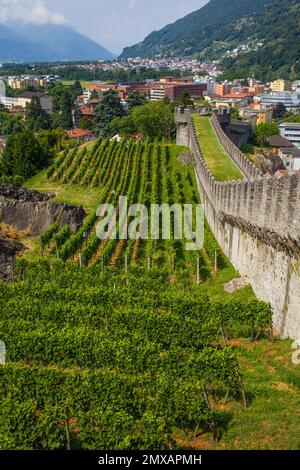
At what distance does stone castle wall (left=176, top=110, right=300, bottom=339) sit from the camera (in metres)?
17.9

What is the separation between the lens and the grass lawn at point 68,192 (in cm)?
4681

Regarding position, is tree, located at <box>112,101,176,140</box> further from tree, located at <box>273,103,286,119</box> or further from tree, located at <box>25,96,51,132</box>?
tree, located at <box>273,103,286,119</box>

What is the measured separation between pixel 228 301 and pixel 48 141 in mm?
51049

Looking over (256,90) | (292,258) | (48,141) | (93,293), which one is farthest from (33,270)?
(256,90)

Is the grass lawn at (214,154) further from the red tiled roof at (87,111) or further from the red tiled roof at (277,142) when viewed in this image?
the red tiled roof at (87,111)

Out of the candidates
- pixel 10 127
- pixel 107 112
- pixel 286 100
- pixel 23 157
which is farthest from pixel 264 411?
pixel 286 100

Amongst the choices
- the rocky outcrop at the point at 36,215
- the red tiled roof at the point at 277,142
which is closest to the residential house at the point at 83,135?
the red tiled roof at the point at 277,142

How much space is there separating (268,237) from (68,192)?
32939mm

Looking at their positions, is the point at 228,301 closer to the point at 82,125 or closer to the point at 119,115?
the point at 119,115

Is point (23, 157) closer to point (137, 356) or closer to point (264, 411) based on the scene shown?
point (137, 356)

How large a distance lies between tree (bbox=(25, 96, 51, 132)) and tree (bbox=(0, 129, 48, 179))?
2384 inches

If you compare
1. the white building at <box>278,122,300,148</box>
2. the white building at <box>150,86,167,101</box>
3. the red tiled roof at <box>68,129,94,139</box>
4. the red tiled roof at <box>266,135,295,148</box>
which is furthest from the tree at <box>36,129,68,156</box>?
the white building at <box>150,86,167,101</box>

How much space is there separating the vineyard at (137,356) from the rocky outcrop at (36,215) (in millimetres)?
4519

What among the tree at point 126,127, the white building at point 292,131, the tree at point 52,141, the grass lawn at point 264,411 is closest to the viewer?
the grass lawn at point 264,411
